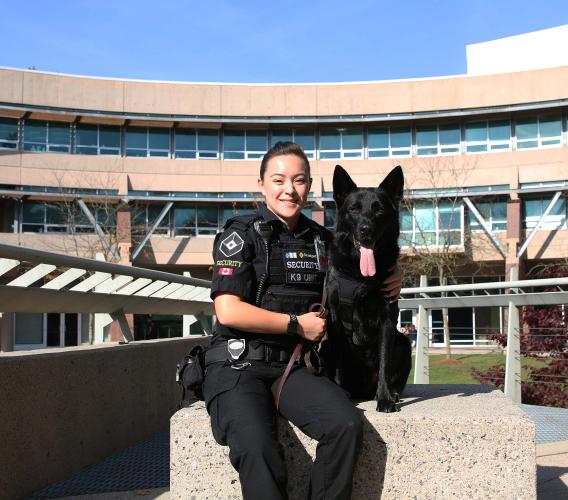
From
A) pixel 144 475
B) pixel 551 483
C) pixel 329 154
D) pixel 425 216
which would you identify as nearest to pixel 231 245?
pixel 144 475

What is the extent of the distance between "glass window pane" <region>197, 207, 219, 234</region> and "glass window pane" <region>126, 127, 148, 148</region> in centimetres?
480

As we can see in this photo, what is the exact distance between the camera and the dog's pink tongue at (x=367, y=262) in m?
2.98

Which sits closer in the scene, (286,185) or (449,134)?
(286,185)

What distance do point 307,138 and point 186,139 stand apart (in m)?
6.77

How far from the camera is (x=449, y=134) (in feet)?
115

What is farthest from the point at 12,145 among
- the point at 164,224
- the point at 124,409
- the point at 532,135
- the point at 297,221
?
the point at 297,221

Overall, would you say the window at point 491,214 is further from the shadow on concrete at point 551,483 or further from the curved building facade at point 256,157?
the shadow on concrete at point 551,483

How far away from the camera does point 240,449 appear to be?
2418 millimetres

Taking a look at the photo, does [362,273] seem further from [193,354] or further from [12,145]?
[12,145]

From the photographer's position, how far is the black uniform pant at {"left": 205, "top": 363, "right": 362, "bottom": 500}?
94.3 inches

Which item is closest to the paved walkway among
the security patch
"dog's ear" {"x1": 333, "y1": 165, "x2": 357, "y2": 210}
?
the security patch

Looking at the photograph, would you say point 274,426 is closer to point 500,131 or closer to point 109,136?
point 500,131

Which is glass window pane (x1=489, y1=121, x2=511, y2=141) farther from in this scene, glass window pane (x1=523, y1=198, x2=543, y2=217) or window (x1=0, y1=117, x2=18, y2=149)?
window (x1=0, y1=117, x2=18, y2=149)

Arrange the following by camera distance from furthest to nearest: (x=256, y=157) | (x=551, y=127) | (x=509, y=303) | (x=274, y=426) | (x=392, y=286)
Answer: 1. (x=256, y=157)
2. (x=551, y=127)
3. (x=509, y=303)
4. (x=392, y=286)
5. (x=274, y=426)
